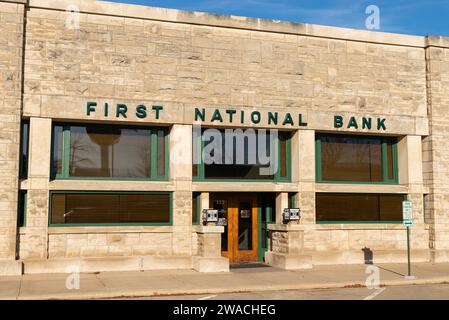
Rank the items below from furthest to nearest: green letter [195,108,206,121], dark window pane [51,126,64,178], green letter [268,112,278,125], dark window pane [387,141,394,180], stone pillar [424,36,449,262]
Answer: dark window pane [387,141,394,180]
stone pillar [424,36,449,262]
green letter [268,112,278,125]
green letter [195,108,206,121]
dark window pane [51,126,64,178]

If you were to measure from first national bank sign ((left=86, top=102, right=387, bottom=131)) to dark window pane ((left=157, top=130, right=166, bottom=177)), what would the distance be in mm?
869

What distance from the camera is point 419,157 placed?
2144cm

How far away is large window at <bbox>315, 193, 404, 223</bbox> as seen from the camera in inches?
806

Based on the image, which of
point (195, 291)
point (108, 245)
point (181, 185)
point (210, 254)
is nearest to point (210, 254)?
point (210, 254)

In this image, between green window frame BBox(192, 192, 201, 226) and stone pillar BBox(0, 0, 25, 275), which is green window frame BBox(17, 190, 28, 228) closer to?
stone pillar BBox(0, 0, 25, 275)

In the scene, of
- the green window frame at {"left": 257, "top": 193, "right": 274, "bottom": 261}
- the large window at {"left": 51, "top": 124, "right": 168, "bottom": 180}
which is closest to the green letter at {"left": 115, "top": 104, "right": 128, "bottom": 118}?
the large window at {"left": 51, "top": 124, "right": 168, "bottom": 180}

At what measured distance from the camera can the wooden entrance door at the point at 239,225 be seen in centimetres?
2033

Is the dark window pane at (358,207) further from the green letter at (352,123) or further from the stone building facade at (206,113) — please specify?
the green letter at (352,123)

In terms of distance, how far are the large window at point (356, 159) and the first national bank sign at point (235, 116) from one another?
0.82 meters

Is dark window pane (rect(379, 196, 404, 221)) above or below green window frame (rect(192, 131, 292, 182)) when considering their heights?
below

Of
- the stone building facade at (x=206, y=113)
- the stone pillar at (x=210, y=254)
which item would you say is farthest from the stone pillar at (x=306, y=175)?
the stone pillar at (x=210, y=254)

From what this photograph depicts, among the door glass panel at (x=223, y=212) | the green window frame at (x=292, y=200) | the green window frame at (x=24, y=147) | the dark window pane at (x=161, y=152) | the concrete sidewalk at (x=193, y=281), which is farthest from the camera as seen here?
the door glass panel at (x=223, y=212)

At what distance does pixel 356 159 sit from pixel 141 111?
8.42 meters
